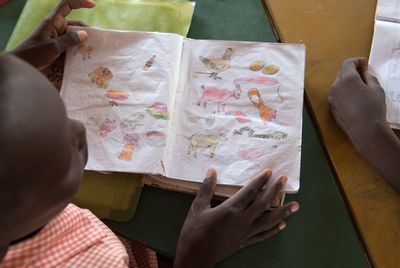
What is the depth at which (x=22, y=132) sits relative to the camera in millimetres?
383

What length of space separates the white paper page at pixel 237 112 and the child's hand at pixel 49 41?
8.6 inches

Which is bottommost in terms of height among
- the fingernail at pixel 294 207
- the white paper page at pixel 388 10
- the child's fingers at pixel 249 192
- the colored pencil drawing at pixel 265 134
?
the fingernail at pixel 294 207

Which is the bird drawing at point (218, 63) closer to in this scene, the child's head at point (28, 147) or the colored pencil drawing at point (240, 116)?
the colored pencil drawing at point (240, 116)

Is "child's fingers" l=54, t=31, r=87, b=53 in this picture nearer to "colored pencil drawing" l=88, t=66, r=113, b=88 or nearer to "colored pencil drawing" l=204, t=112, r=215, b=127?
"colored pencil drawing" l=88, t=66, r=113, b=88

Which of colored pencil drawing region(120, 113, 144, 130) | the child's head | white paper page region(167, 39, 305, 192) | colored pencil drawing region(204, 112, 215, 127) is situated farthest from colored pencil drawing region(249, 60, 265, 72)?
the child's head

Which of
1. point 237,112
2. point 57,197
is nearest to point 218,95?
point 237,112

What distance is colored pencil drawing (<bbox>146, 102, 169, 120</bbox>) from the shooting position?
0.73m

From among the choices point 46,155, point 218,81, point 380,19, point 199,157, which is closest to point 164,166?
point 199,157

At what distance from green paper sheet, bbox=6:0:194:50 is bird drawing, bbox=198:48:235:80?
0.30 ft

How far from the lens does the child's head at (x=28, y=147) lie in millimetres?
381

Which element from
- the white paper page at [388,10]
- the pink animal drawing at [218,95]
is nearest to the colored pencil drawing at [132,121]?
the pink animal drawing at [218,95]

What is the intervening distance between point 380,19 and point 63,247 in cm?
70

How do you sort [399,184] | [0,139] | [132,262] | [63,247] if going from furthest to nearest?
[132,262]
[399,184]
[63,247]
[0,139]

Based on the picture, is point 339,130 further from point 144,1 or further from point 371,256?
point 144,1
